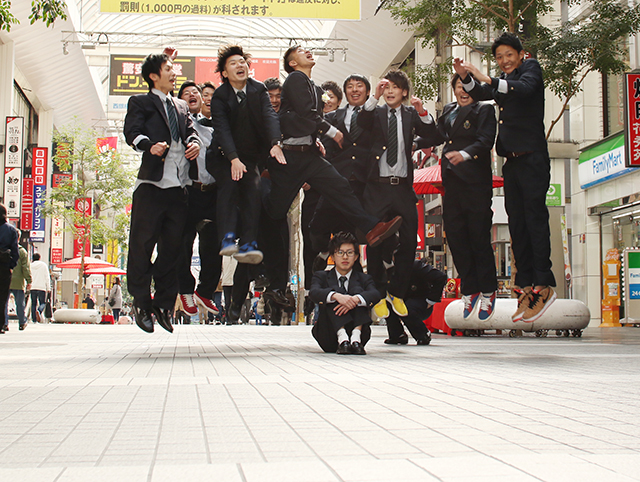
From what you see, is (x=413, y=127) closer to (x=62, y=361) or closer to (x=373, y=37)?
(x=62, y=361)

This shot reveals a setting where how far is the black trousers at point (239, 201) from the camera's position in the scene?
655cm

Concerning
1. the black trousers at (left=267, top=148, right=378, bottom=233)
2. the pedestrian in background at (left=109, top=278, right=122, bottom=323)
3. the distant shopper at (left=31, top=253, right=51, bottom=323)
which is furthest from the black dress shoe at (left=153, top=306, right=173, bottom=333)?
the pedestrian in background at (left=109, top=278, right=122, bottom=323)

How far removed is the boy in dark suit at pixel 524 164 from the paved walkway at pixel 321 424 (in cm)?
139

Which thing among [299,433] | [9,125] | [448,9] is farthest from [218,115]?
[9,125]

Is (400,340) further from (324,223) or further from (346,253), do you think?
(346,253)

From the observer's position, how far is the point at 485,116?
23.9 feet

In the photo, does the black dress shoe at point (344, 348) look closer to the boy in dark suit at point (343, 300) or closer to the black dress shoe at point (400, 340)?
the boy in dark suit at point (343, 300)

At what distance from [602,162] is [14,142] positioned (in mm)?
22236

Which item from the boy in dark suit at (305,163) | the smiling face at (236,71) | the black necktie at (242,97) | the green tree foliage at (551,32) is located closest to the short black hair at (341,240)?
the boy in dark suit at (305,163)

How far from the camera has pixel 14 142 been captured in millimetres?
30781

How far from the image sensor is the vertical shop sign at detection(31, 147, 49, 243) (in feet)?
110

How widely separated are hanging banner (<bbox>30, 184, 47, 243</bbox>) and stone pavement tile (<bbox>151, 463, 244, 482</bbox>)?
32075 millimetres

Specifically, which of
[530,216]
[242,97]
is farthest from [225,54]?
[530,216]

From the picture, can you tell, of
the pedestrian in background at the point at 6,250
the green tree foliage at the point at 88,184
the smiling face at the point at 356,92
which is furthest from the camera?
the green tree foliage at the point at 88,184
